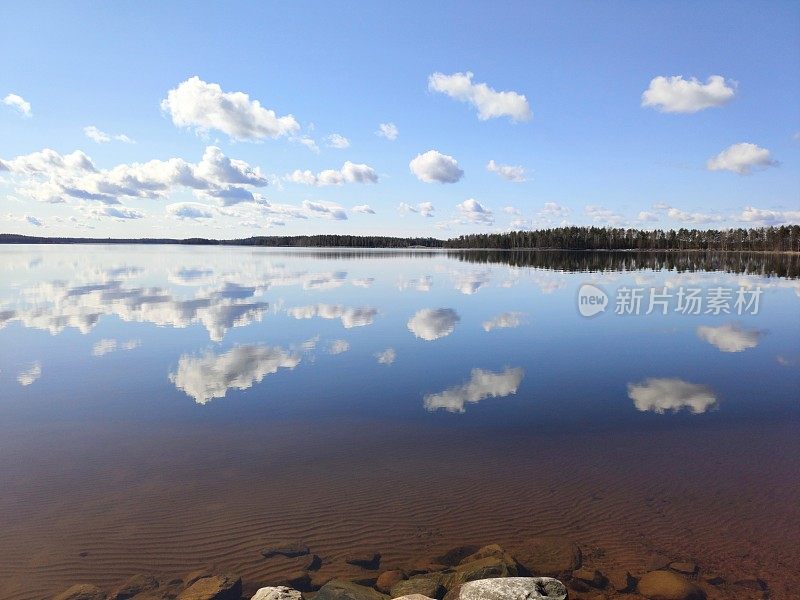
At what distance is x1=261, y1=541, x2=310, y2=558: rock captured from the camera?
7245 mm

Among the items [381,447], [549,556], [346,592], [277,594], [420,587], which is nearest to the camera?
[277,594]

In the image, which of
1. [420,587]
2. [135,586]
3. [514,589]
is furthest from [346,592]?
[135,586]

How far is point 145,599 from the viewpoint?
20.9 feet

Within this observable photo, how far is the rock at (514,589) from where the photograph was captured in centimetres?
613

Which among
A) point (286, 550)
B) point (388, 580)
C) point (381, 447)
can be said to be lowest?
point (388, 580)

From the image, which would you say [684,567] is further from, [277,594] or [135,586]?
[135,586]

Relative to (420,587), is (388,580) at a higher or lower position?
lower

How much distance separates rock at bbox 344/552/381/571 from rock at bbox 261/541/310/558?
2.38 feet

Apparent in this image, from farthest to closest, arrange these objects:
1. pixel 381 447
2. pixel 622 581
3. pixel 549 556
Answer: pixel 381 447
pixel 549 556
pixel 622 581

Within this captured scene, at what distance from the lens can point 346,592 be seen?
6293mm

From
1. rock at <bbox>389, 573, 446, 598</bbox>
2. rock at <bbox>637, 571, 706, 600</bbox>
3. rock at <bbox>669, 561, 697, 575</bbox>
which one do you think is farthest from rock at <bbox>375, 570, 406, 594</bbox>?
rock at <bbox>669, 561, 697, 575</bbox>

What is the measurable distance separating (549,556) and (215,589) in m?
5.04

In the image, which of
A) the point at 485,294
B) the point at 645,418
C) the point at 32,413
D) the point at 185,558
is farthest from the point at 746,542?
the point at 485,294

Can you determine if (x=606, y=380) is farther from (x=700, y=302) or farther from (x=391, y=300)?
(x=700, y=302)
